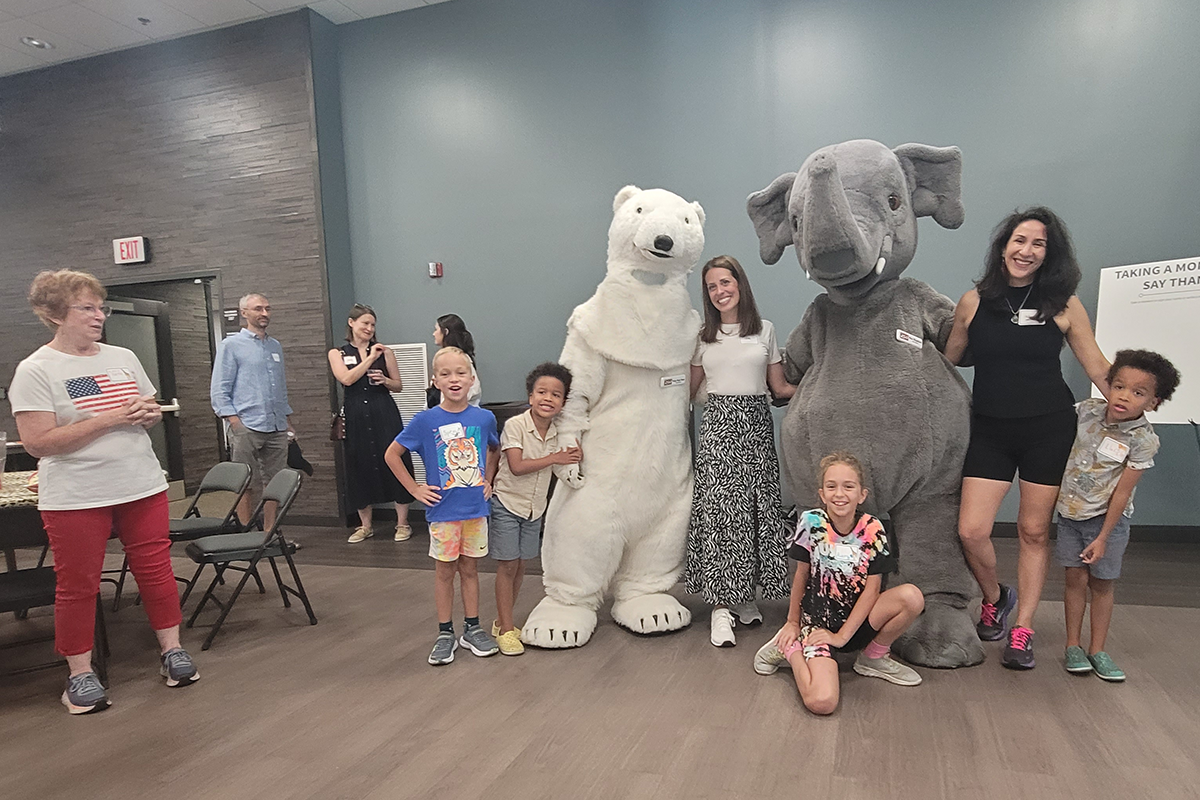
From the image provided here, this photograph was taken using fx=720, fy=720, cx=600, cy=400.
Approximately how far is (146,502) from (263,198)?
3.75 m

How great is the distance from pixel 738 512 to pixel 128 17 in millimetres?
5808

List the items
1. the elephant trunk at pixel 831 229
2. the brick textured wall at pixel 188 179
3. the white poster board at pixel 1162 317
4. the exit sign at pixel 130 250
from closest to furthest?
the elephant trunk at pixel 831 229
the white poster board at pixel 1162 317
the brick textured wall at pixel 188 179
the exit sign at pixel 130 250

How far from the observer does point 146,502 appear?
2545 mm

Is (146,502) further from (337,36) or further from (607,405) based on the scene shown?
(337,36)

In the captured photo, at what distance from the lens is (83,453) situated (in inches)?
93.7

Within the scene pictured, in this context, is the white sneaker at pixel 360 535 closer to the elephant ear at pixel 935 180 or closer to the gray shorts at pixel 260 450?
the gray shorts at pixel 260 450

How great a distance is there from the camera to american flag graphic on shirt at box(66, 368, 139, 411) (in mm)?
2395

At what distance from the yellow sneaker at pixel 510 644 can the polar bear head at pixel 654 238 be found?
148cm

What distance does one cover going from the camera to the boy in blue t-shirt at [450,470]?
2.65 meters

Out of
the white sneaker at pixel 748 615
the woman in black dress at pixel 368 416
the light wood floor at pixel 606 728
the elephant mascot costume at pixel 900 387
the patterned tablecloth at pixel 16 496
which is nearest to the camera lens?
the light wood floor at pixel 606 728

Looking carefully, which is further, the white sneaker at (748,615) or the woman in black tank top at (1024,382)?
the white sneaker at (748,615)

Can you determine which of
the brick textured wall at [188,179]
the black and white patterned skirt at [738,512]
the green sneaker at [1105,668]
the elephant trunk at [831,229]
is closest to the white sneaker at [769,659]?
the black and white patterned skirt at [738,512]

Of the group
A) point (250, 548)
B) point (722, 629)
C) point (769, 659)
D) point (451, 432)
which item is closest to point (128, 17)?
point (250, 548)

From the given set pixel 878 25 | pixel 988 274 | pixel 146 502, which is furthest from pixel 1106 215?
pixel 146 502
